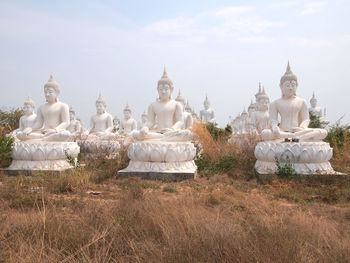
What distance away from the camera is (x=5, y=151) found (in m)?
7.30

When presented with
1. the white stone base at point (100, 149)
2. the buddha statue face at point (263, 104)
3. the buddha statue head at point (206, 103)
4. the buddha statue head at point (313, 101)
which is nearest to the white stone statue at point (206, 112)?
the buddha statue head at point (206, 103)

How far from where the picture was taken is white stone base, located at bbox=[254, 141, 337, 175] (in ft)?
20.6

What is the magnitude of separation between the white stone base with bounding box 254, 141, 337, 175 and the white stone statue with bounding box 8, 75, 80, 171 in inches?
179

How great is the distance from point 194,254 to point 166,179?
13.8ft

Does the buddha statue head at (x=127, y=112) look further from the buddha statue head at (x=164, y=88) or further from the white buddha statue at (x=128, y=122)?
the buddha statue head at (x=164, y=88)

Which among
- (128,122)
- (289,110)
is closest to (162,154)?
(289,110)

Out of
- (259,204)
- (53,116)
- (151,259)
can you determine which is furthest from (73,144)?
(151,259)

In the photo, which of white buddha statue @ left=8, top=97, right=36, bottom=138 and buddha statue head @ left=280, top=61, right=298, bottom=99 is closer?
buddha statue head @ left=280, top=61, right=298, bottom=99

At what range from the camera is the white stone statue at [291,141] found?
249 inches

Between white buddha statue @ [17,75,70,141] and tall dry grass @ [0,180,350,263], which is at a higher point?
white buddha statue @ [17,75,70,141]

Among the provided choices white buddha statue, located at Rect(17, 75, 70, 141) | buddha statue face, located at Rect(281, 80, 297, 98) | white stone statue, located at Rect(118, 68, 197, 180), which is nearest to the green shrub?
white buddha statue, located at Rect(17, 75, 70, 141)

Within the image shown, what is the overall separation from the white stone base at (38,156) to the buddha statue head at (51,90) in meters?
1.37

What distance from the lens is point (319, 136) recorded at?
22.1 ft

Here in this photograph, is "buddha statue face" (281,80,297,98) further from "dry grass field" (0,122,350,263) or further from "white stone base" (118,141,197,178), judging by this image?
"dry grass field" (0,122,350,263)
